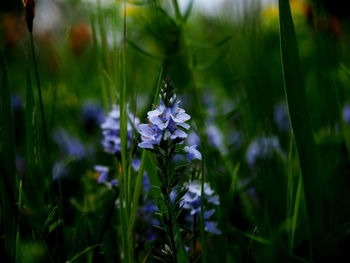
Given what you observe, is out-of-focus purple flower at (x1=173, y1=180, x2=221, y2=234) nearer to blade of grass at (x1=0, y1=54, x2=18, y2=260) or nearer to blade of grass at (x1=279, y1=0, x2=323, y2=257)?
blade of grass at (x1=279, y1=0, x2=323, y2=257)

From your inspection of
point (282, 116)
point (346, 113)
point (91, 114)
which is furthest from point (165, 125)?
point (91, 114)

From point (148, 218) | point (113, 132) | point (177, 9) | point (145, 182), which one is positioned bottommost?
point (148, 218)

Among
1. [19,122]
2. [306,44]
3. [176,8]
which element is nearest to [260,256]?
[176,8]

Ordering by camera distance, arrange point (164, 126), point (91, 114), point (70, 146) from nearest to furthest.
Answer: point (164, 126) < point (70, 146) < point (91, 114)

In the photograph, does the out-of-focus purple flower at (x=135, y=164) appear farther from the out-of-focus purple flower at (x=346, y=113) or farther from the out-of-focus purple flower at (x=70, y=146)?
the out-of-focus purple flower at (x=346, y=113)

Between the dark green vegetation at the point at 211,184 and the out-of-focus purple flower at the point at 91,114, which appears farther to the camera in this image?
the out-of-focus purple flower at the point at 91,114

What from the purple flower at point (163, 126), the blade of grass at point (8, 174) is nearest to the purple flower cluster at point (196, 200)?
the purple flower at point (163, 126)

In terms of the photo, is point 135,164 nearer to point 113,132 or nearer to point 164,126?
point 113,132

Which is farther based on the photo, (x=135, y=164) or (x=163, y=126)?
(x=135, y=164)

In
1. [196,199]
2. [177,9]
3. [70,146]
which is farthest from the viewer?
[70,146]
